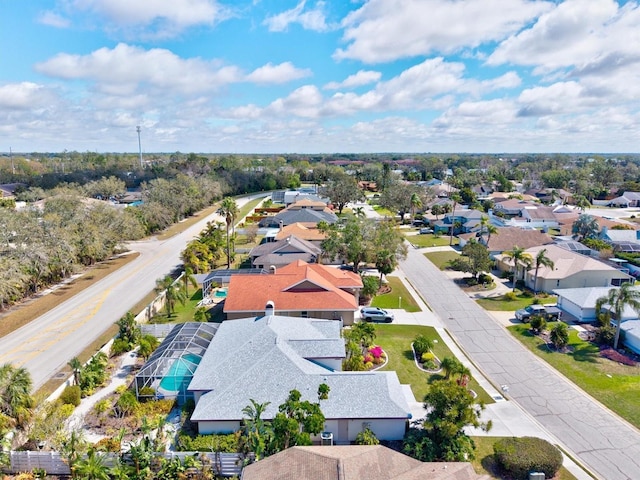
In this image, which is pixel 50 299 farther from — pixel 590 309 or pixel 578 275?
pixel 578 275

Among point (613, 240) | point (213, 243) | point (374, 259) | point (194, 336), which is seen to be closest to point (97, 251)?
point (213, 243)

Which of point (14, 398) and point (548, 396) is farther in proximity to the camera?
point (548, 396)

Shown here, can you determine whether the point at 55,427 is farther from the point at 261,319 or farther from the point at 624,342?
the point at 624,342

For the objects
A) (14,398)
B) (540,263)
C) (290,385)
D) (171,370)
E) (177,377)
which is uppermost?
(540,263)

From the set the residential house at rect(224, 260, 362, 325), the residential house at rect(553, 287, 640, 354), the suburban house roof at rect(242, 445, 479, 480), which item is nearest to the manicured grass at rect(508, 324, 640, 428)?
the residential house at rect(553, 287, 640, 354)

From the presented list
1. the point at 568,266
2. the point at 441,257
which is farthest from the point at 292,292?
the point at 568,266

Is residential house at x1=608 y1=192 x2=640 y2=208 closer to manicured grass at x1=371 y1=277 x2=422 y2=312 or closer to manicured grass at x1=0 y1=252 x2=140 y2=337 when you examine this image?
manicured grass at x1=371 y1=277 x2=422 y2=312

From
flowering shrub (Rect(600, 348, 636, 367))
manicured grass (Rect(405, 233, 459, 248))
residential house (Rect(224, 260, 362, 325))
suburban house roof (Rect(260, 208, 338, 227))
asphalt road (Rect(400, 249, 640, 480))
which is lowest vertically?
asphalt road (Rect(400, 249, 640, 480))
